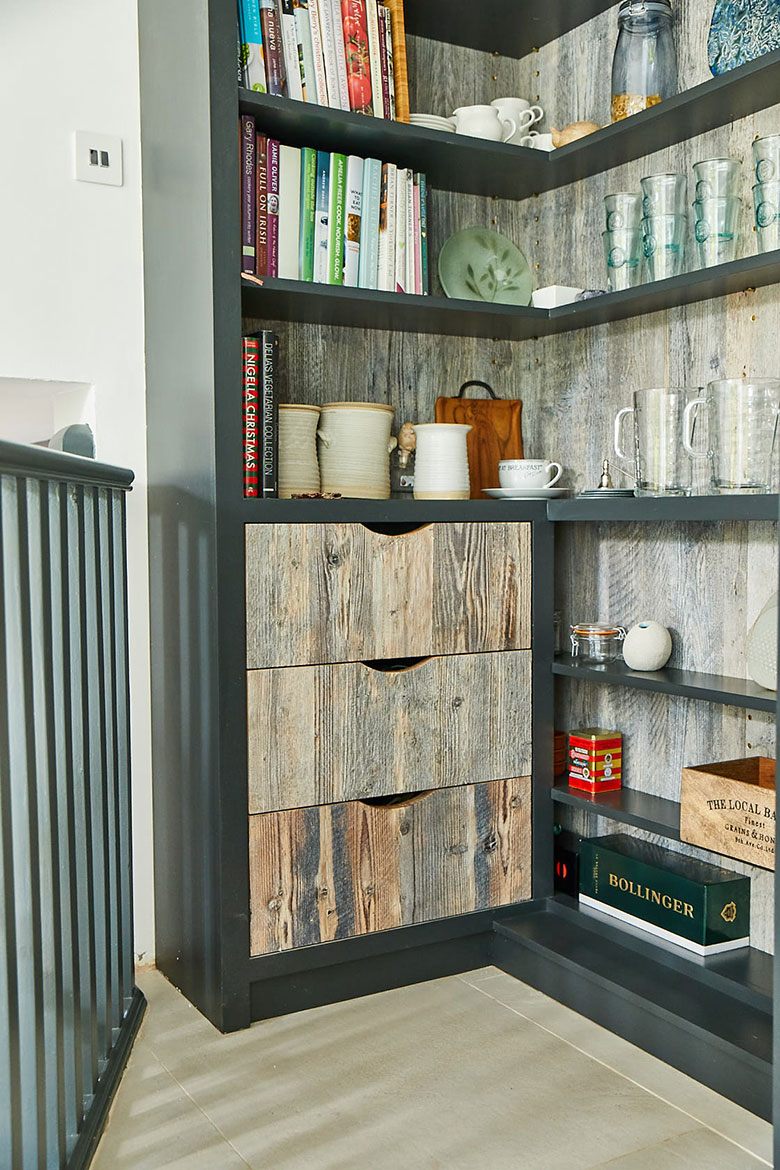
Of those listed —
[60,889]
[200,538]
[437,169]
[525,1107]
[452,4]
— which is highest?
[452,4]

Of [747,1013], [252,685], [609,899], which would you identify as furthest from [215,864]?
[747,1013]

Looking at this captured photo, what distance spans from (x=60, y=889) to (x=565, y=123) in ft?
6.58

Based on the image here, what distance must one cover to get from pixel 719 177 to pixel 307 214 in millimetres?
793

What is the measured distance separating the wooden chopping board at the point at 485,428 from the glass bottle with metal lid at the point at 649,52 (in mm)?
717

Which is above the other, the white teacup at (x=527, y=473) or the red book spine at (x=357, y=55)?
the red book spine at (x=357, y=55)

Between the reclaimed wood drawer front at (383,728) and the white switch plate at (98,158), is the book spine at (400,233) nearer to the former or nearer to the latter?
the white switch plate at (98,158)

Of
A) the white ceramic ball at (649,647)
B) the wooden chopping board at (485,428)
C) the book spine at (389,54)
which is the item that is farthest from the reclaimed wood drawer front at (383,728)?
the book spine at (389,54)

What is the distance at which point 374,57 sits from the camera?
6.97ft

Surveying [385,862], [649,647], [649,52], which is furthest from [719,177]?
[385,862]

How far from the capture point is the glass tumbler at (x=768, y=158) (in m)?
1.79

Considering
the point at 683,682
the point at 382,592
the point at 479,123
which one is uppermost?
the point at 479,123

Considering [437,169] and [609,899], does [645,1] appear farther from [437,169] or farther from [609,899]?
[609,899]

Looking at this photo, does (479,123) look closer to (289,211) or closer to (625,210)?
(625,210)

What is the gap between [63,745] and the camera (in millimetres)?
1479
